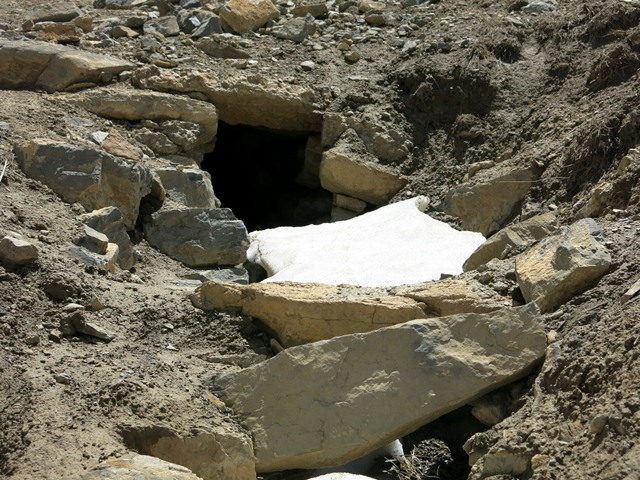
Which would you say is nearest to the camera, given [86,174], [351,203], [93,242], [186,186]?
[93,242]

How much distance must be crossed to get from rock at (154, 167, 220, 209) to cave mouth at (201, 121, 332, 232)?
5.00 feet

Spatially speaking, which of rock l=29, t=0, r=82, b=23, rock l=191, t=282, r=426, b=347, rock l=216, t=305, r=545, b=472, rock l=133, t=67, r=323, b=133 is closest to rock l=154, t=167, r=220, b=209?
rock l=133, t=67, r=323, b=133

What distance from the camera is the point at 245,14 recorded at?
8.22 metres

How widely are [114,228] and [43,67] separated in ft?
Result: 6.14

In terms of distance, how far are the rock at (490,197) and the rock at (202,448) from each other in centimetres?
315

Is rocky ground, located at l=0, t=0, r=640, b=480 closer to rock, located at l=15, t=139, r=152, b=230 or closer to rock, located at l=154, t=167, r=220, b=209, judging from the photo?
rock, located at l=15, t=139, r=152, b=230

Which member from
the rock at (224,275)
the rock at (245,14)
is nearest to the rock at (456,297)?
the rock at (224,275)

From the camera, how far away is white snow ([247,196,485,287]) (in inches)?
235

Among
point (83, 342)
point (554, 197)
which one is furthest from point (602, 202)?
point (83, 342)

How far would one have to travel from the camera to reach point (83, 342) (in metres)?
4.36

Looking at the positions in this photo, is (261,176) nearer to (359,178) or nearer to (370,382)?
(359,178)

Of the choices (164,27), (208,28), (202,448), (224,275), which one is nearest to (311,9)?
(208,28)

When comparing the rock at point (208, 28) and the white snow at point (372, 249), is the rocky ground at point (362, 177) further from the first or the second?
the white snow at point (372, 249)

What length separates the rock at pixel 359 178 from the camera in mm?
7445
